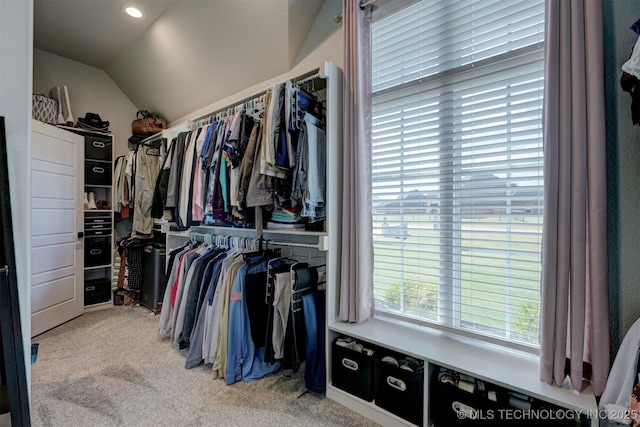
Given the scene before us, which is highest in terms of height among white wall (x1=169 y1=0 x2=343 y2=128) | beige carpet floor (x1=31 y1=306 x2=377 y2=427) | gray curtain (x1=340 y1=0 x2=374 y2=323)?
white wall (x1=169 y1=0 x2=343 y2=128)

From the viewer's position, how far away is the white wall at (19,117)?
3.54 feet

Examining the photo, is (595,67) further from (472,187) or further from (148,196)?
(148,196)

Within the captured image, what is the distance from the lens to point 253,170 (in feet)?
5.89

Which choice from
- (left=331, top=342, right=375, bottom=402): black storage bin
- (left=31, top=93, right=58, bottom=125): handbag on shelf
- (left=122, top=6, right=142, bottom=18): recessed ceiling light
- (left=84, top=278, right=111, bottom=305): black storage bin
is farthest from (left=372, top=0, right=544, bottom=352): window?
(left=31, top=93, right=58, bottom=125): handbag on shelf

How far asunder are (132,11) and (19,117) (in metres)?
2.20

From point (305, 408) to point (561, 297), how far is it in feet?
4.75

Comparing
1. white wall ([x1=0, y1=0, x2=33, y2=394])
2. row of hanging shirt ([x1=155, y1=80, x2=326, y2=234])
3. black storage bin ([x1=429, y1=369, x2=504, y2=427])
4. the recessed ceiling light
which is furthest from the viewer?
the recessed ceiling light

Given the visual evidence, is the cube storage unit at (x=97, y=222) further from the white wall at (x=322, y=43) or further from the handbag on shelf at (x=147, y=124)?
the white wall at (x=322, y=43)

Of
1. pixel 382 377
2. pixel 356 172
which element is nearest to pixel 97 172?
pixel 356 172

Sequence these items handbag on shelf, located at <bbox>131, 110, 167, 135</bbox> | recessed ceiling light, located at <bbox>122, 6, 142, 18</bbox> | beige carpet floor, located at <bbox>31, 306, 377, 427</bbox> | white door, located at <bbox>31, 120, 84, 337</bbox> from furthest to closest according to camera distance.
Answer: handbag on shelf, located at <bbox>131, 110, 167, 135</bbox>
white door, located at <bbox>31, 120, 84, 337</bbox>
recessed ceiling light, located at <bbox>122, 6, 142, 18</bbox>
beige carpet floor, located at <bbox>31, 306, 377, 427</bbox>

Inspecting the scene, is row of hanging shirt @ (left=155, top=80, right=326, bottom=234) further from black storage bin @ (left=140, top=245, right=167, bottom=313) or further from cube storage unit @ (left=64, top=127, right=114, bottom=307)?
cube storage unit @ (left=64, top=127, right=114, bottom=307)

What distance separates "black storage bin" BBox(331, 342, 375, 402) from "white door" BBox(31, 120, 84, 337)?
293 cm

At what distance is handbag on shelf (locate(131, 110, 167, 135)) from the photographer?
369 cm

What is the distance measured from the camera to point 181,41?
9.01 ft
